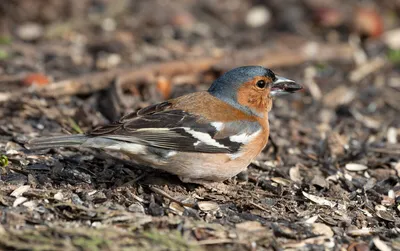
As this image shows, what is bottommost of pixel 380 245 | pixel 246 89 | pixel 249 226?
pixel 380 245

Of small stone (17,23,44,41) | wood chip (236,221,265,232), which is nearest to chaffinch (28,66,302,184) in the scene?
wood chip (236,221,265,232)

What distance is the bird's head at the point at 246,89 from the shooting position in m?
6.05

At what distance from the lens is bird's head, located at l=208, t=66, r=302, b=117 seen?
6.05 m

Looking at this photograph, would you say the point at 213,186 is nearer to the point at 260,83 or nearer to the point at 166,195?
the point at 166,195

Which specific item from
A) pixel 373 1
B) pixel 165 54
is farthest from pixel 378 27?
pixel 165 54

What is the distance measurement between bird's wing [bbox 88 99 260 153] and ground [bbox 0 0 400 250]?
0.41 meters

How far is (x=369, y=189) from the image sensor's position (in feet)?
20.0

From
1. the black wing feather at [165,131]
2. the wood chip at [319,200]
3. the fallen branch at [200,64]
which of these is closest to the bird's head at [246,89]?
the black wing feather at [165,131]

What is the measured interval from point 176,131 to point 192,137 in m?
0.14

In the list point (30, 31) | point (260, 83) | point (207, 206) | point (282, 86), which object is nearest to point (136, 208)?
point (207, 206)

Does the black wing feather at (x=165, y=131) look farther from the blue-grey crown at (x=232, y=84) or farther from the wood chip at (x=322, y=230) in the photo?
the wood chip at (x=322, y=230)

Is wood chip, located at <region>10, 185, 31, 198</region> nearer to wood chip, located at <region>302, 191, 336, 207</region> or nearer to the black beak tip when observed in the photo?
wood chip, located at <region>302, 191, 336, 207</region>

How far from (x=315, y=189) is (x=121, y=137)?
1.85 metres

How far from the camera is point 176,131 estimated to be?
5.50 meters
